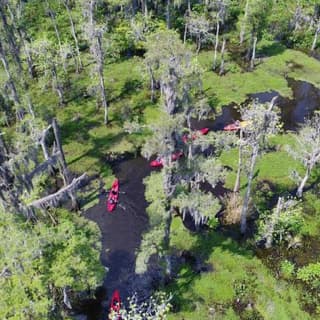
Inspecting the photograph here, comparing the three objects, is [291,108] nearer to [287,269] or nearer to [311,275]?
[287,269]

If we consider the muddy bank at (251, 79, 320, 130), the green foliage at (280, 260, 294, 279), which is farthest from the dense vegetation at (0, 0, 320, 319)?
the muddy bank at (251, 79, 320, 130)

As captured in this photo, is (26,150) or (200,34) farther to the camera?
(200,34)

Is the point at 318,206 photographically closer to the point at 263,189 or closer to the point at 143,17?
the point at 263,189

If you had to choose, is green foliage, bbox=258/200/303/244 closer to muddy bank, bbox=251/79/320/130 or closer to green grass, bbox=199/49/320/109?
muddy bank, bbox=251/79/320/130

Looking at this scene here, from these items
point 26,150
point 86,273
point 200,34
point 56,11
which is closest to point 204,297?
point 86,273

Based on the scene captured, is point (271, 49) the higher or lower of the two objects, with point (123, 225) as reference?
higher

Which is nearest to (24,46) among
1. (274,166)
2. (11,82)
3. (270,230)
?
(11,82)

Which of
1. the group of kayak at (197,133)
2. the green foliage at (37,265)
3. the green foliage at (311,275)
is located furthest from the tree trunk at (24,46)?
the green foliage at (311,275)
